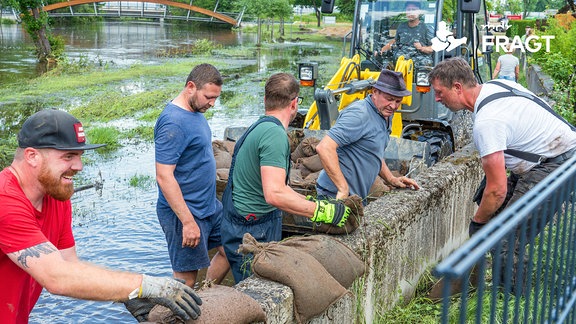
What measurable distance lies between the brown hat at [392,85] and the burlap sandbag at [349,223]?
1107mm

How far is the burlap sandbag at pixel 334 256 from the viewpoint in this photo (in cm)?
396

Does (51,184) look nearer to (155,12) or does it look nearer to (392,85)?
(392,85)

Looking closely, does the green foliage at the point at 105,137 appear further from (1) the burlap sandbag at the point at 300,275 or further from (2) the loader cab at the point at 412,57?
(1) the burlap sandbag at the point at 300,275

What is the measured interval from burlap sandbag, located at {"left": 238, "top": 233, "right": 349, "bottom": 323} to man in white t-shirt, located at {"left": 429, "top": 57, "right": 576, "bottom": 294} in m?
1.56

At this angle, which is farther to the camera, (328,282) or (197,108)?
(197,108)

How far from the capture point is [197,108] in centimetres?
493

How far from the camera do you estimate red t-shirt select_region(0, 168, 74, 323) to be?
283 centimetres

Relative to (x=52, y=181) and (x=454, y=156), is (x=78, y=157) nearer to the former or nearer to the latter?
(x=52, y=181)

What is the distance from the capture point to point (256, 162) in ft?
14.6

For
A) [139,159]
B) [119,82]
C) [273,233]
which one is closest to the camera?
[273,233]

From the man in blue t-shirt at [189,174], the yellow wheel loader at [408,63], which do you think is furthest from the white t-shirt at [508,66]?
the man in blue t-shirt at [189,174]

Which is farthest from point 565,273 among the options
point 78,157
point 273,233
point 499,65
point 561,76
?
point 499,65

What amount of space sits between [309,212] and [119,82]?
19.7 metres

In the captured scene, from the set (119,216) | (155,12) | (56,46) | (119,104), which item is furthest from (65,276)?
(155,12)
